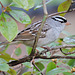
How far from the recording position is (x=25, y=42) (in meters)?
1.49

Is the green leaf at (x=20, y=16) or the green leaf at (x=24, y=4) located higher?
the green leaf at (x=24, y=4)

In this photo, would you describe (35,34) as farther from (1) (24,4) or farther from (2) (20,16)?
(1) (24,4)

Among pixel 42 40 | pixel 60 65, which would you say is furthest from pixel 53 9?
pixel 60 65

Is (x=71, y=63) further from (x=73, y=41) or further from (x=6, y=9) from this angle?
(x=6, y=9)

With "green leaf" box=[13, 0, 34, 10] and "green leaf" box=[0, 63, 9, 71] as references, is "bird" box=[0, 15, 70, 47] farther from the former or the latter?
"green leaf" box=[13, 0, 34, 10]

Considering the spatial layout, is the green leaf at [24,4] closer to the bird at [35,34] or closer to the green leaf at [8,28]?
the green leaf at [8,28]

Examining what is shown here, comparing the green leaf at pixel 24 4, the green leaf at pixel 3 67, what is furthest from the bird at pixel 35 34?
the green leaf at pixel 24 4

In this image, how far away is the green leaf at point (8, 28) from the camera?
57 cm

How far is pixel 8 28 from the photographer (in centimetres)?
59

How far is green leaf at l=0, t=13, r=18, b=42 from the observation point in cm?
57

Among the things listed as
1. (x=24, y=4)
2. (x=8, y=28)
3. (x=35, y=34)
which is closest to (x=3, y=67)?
(x=8, y=28)

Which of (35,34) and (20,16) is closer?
(20,16)

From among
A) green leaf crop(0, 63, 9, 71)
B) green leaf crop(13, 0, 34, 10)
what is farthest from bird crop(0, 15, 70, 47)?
green leaf crop(13, 0, 34, 10)

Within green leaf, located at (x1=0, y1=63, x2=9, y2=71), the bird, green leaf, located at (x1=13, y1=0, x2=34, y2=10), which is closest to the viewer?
green leaf, located at (x1=13, y1=0, x2=34, y2=10)
